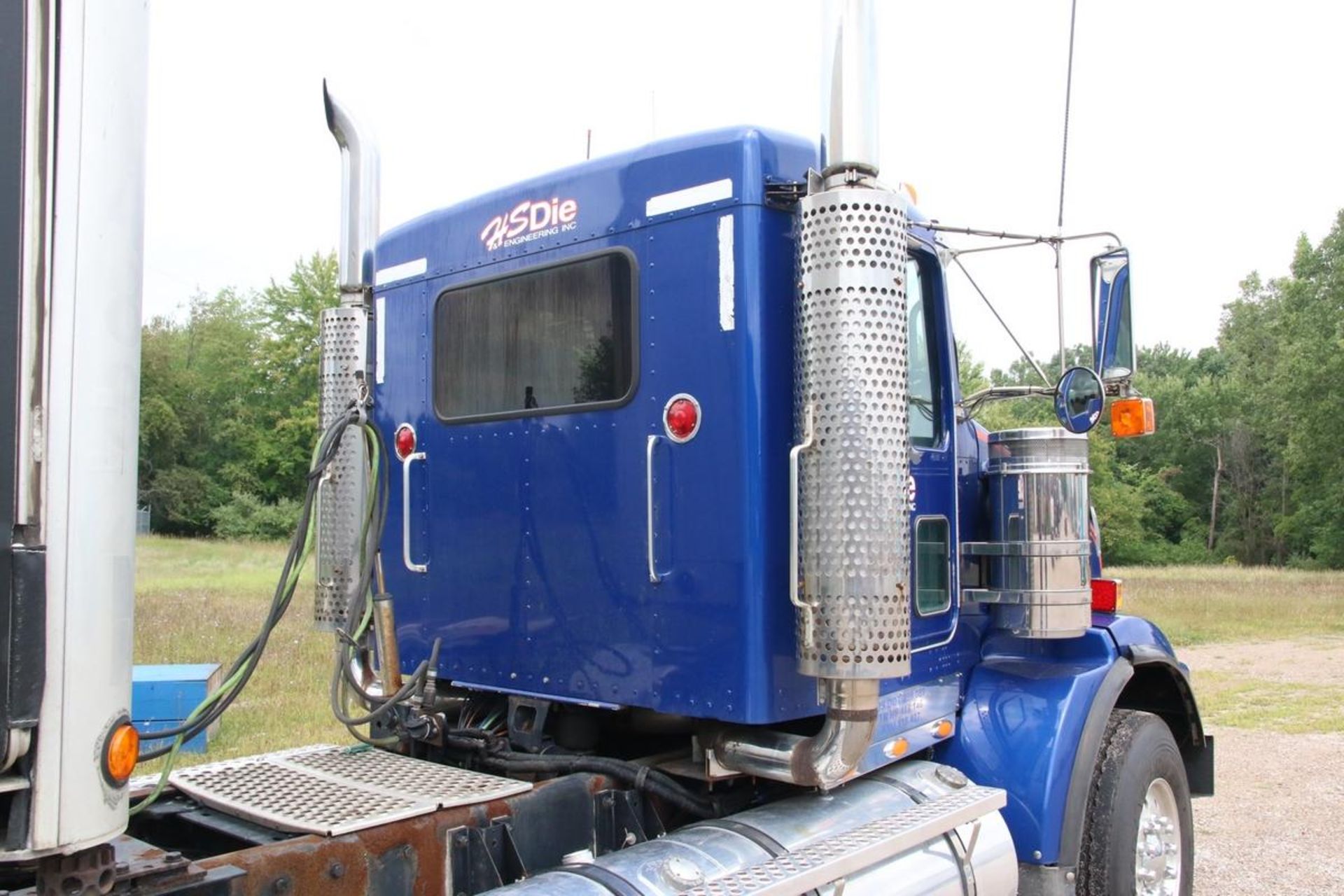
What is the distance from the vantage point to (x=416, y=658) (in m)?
4.25

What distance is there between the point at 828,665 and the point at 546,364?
1.49 meters

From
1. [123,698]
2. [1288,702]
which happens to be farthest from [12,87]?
[1288,702]

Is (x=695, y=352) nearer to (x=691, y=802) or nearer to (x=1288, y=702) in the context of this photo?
(x=691, y=802)

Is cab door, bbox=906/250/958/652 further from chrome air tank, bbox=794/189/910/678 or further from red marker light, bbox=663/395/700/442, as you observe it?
red marker light, bbox=663/395/700/442

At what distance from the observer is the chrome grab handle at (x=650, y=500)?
348cm

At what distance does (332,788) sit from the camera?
332 cm

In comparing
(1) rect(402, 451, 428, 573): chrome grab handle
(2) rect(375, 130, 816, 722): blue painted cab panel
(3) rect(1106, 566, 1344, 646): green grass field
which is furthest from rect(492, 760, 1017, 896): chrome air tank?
(3) rect(1106, 566, 1344, 646): green grass field

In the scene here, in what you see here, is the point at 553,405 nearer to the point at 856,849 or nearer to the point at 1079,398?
the point at 856,849

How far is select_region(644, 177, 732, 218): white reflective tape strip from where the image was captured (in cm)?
339

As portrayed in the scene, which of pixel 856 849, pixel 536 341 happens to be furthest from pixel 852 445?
pixel 536 341

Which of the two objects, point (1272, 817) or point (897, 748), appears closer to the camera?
point (897, 748)

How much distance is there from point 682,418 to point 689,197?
27.6 inches

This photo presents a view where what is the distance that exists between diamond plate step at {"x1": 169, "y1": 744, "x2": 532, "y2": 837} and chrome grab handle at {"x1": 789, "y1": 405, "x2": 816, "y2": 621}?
3.32 feet

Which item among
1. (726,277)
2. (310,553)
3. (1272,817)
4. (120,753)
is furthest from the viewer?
(1272,817)
